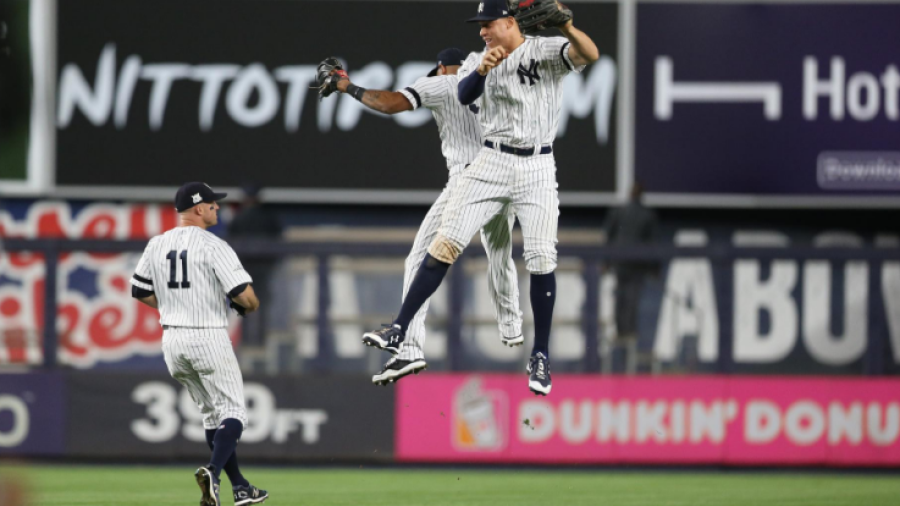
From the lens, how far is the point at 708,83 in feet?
50.6

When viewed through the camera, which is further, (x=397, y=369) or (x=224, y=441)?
(x=224, y=441)

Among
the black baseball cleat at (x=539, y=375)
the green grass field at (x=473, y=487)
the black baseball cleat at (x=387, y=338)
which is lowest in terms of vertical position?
the green grass field at (x=473, y=487)

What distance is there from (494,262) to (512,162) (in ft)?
2.57

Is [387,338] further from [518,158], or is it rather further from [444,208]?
[518,158]

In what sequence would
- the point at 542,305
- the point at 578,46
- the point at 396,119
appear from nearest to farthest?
the point at 578,46 < the point at 542,305 < the point at 396,119

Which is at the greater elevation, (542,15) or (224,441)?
(542,15)

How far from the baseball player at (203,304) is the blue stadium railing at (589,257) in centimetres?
398

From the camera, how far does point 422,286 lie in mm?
8273

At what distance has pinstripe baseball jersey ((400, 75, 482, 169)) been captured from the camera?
8.52 meters

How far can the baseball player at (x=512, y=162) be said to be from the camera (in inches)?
315

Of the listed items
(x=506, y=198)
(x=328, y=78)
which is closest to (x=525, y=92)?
(x=506, y=198)

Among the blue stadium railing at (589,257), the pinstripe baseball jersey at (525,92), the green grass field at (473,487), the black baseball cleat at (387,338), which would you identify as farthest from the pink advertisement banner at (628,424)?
the pinstripe baseball jersey at (525,92)

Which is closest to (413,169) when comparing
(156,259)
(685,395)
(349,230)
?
(349,230)

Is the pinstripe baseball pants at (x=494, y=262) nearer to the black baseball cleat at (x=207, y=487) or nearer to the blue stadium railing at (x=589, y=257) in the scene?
the black baseball cleat at (x=207, y=487)
